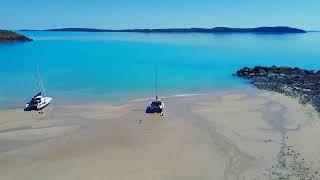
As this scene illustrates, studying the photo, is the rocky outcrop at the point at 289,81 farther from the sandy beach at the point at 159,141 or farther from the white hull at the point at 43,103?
the white hull at the point at 43,103

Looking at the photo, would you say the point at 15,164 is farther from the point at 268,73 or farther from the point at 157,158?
the point at 268,73

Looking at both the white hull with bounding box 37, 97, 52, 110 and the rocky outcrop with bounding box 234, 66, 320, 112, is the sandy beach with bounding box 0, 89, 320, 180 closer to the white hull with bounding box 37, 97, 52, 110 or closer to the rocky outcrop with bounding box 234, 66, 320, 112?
the white hull with bounding box 37, 97, 52, 110

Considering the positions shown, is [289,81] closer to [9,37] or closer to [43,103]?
[43,103]

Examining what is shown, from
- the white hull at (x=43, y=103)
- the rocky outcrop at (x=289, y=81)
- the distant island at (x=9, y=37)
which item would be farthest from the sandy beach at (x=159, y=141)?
the distant island at (x=9, y=37)

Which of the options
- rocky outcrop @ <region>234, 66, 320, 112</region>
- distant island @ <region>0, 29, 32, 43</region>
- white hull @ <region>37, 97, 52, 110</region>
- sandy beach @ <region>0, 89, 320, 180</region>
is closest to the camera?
sandy beach @ <region>0, 89, 320, 180</region>

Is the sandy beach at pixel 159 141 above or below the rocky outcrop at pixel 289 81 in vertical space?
below

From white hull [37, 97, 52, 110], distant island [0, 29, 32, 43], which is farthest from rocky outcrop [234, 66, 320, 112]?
distant island [0, 29, 32, 43]

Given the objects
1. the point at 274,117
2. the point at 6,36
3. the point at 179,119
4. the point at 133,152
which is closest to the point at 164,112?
the point at 179,119
